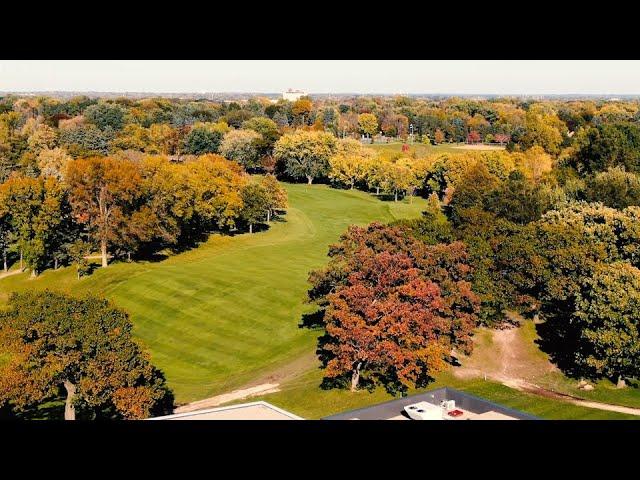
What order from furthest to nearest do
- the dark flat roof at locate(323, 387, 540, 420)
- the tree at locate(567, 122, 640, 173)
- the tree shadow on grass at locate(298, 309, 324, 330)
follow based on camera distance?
the tree at locate(567, 122, 640, 173)
the tree shadow on grass at locate(298, 309, 324, 330)
the dark flat roof at locate(323, 387, 540, 420)

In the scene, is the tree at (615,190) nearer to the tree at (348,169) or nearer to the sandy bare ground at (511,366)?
the sandy bare ground at (511,366)

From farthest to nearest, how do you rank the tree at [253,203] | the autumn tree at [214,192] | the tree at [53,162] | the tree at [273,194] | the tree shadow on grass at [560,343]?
the tree at [273,194]
the tree at [53,162]
the tree at [253,203]
the autumn tree at [214,192]
the tree shadow on grass at [560,343]

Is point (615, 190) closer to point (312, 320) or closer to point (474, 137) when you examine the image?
point (312, 320)

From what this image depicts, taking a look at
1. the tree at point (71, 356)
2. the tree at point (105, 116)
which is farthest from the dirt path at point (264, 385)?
the tree at point (105, 116)

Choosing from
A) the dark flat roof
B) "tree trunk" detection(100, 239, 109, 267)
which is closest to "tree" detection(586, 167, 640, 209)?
the dark flat roof

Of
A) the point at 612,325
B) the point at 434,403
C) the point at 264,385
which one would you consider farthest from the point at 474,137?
the point at 434,403

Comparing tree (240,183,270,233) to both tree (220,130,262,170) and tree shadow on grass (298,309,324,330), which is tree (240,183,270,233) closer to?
tree shadow on grass (298,309,324,330)
